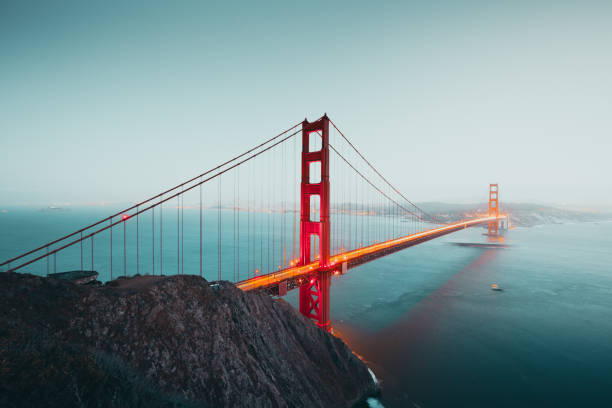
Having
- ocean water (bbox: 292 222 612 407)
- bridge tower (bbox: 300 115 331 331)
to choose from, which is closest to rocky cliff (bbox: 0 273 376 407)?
Answer: bridge tower (bbox: 300 115 331 331)

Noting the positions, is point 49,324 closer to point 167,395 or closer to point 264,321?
point 167,395

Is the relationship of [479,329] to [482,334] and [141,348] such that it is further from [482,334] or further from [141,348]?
[141,348]

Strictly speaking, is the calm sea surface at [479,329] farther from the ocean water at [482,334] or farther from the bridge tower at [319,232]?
the bridge tower at [319,232]

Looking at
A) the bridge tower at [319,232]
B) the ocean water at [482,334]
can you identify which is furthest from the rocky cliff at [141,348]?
the ocean water at [482,334]

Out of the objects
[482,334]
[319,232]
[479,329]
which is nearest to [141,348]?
[319,232]

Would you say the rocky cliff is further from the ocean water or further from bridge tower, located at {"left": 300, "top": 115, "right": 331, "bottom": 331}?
the ocean water
